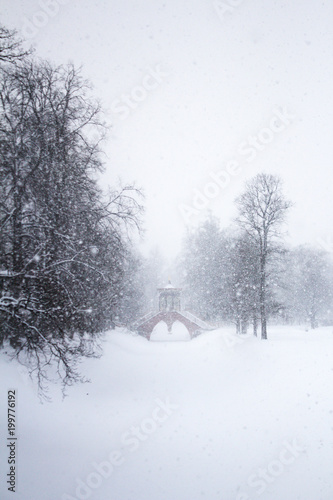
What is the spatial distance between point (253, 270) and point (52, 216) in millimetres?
14610

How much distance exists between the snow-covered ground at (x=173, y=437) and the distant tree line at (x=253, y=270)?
782 centimetres

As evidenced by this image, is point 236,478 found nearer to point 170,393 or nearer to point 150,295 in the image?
point 170,393

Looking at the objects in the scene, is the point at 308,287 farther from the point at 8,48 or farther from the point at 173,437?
the point at 8,48

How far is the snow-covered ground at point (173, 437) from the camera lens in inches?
A: 218

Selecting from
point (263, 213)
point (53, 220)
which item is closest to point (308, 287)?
point (263, 213)

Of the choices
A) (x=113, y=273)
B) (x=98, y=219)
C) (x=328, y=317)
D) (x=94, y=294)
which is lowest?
(x=328, y=317)

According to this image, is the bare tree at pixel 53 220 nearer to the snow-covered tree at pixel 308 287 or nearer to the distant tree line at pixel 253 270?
the distant tree line at pixel 253 270

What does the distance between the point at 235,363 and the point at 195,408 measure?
4.78 metres

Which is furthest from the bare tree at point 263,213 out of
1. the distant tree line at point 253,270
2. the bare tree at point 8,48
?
the bare tree at point 8,48

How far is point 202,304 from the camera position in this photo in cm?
3231

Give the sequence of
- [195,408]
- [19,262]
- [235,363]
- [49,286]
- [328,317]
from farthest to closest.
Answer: [328,317] → [235,363] → [195,408] → [19,262] → [49,286]

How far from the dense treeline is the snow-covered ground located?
1308 millimetres

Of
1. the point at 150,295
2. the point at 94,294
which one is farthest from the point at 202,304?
the point at 94,294

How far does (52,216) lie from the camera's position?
7320 millimetres
